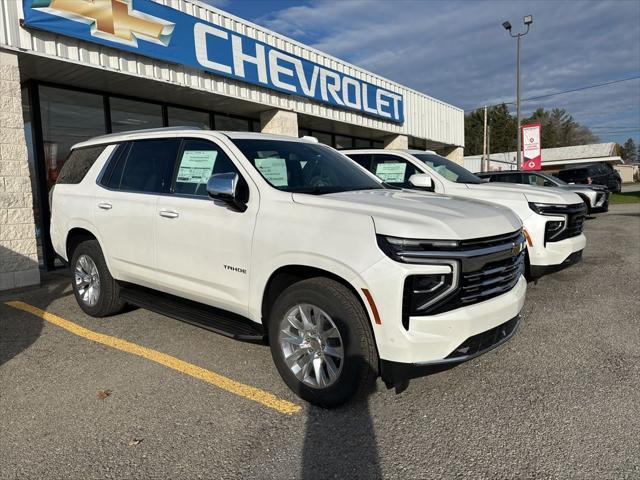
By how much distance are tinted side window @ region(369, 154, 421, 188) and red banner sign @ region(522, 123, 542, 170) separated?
14.2m

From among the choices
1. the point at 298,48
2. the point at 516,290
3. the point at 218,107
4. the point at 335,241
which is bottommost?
the point at 516,290

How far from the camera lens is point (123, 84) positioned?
8516mm

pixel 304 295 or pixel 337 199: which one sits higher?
pixel 337 199

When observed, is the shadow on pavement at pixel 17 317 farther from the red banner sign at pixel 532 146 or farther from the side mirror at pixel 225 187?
the red banner sign at pixel 532 146

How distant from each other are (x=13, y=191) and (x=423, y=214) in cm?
607

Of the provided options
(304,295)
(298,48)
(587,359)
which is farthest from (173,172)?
(298,48)

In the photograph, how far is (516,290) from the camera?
131 inches

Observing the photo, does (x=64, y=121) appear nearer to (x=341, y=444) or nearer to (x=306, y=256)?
(x=306, y=256)

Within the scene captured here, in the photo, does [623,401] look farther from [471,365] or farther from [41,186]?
[41,186]

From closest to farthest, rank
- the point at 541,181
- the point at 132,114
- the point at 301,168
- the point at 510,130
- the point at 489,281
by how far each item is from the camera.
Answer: the point at 489,281
the point at 301,168
the point at 132,114
the point at 541,181
the point at 510,130

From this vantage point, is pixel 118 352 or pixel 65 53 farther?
pixel 65 53

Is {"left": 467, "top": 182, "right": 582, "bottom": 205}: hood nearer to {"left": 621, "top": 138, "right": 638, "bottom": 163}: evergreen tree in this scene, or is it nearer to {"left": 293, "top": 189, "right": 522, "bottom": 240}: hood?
{"left": 293, "top": 189, "right": 522, "bottom": 240}: hood

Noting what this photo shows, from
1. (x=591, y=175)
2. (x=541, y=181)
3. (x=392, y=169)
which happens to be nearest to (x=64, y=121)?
(x=392, y=169)

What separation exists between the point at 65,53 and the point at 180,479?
671 centimetres
